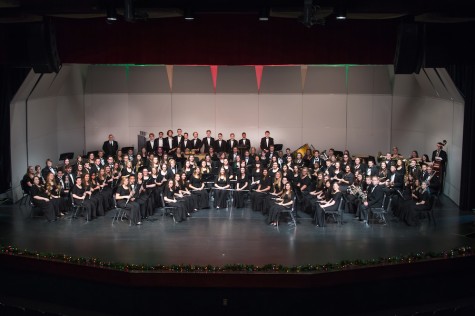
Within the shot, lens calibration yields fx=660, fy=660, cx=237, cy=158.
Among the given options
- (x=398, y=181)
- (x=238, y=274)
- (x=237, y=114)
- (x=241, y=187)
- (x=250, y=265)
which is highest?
(x=237, y=114)

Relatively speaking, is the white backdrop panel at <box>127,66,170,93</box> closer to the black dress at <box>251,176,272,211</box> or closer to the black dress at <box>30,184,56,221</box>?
the black dress at <box>251,176,272,211</box>

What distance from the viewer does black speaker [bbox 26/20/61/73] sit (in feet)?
33.3

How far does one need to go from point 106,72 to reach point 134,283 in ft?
41.7

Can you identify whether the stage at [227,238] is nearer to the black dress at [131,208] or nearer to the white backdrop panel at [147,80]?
the black dress at [131,208]

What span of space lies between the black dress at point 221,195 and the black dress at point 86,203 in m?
3.22

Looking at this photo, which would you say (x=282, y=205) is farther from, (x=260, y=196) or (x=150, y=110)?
(x=150, y=110)

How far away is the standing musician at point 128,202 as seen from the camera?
15.8 metres

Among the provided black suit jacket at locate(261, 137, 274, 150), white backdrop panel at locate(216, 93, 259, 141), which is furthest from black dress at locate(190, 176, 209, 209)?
white backdrop panel at locate(216, 93, 259, 141)

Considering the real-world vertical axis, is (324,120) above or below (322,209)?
above

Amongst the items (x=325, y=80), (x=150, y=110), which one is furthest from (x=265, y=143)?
(x=150, y=110)

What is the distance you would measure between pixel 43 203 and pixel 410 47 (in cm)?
992

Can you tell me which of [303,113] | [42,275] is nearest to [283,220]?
[42,275]

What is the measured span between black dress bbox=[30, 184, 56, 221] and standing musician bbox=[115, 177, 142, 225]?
64.9 inches

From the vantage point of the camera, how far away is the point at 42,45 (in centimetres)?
1020
